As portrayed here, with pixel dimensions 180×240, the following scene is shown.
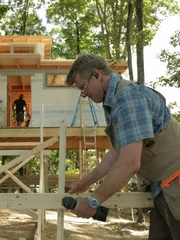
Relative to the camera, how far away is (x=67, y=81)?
3324 mm

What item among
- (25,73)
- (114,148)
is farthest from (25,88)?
(114,148)

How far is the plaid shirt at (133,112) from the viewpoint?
2.97 m

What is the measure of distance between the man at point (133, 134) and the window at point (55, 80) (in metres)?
14.7

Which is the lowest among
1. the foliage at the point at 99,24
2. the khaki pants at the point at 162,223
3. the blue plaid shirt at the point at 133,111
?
the khaki pants at the point at 162,223

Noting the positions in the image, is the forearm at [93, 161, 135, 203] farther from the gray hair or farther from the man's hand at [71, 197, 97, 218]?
the gray hair

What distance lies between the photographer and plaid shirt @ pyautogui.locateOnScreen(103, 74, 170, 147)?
117 inches

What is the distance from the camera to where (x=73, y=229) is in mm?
12781

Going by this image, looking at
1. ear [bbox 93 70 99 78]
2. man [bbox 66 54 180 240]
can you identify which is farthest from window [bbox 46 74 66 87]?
ear [bbox 93 70 99 78]

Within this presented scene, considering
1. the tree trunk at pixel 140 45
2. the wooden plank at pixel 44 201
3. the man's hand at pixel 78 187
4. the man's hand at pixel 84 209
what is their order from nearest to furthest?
the man's hand at pixel 84 209, the wooden plank at pixel 44 201, the man's hand at pixel 78 187, the tree trunk at pixel 140 45

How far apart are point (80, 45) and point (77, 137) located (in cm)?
1591

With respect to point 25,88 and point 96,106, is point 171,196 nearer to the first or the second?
point 96,106

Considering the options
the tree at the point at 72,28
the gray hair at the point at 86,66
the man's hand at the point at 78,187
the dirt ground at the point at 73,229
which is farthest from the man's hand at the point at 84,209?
the tree at the point at 72,28

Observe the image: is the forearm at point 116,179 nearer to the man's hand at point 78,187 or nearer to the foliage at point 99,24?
the man's hand at point 78,187

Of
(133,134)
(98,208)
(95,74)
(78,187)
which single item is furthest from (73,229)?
(133,134)
